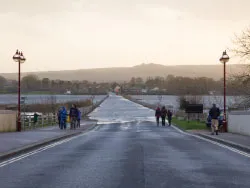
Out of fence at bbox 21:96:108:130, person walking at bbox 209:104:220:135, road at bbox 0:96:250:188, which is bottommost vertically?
road at bbox 0:96:250:188

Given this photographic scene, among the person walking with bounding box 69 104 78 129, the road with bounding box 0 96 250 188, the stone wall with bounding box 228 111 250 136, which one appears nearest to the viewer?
the road with bounding box 0 96 250 188

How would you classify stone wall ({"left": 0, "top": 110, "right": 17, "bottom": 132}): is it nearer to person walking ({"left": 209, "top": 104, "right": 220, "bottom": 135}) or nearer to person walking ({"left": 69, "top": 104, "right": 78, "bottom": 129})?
person walking ({"left": 69, "top": 104, "right": 78, "bottom": 129})

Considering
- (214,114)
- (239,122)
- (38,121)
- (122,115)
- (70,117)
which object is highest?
(214,114)

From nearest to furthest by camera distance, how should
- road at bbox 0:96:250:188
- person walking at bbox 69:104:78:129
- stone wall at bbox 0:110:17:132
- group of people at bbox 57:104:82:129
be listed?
road at bbox 0:96:250:188
stone wall at bbox 0:110:17:132
group of people at bbox 57:104:82:129
person walking at bbox 69:104:78:129

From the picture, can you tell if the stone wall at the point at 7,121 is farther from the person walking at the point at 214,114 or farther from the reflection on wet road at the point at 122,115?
the reflection on wet road at the point at 122,115

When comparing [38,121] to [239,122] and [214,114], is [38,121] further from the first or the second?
[239,122]

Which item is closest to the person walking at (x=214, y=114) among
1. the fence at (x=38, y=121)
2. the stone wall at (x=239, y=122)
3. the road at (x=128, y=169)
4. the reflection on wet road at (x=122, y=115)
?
the stone wall at (x=239, y=122)

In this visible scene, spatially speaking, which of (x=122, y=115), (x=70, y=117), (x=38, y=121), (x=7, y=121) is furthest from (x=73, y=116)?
(x=122, y=115)

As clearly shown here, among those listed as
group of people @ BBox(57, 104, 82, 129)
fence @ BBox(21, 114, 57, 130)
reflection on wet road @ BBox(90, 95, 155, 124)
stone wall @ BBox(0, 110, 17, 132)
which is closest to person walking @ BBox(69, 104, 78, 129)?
group of people @ BBox(57, 104, 82, 129)

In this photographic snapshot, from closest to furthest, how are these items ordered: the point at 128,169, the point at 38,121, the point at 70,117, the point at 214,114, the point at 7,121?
the point at 128,169 → the point at 214,114 → the point at 7,121 → the point at 70,117 → the point at 38,121

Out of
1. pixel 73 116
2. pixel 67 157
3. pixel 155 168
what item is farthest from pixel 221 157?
pixel 73 116

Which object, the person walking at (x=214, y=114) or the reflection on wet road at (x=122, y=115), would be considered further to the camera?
the reflection on wet road at (x=122, y=115)

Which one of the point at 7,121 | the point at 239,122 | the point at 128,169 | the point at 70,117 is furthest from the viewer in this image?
the point at 70,117

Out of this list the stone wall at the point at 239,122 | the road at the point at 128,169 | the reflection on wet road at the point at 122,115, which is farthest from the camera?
the reflection on wet road at the point at 122,115
